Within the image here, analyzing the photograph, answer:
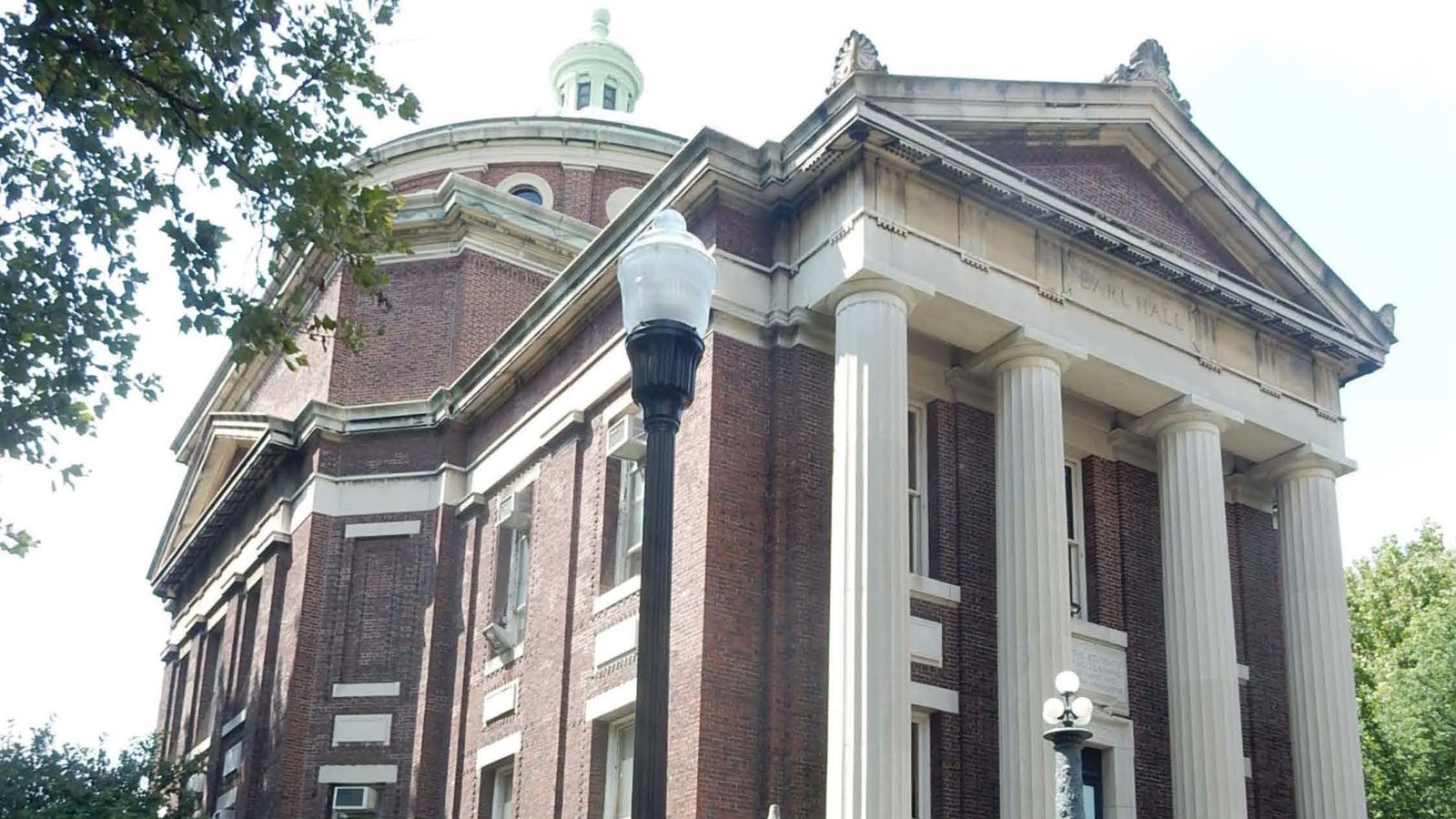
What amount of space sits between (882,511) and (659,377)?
962 cm

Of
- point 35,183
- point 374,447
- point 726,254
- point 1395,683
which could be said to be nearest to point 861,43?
point 726,254

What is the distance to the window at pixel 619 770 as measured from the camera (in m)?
22.2

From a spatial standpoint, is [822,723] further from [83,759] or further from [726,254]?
[83,759]

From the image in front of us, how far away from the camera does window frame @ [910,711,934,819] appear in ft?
69.6

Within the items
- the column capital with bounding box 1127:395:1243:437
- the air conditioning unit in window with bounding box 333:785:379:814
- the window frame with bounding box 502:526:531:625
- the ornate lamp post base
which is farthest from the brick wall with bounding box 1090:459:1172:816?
the air conditioning unit in window with bounding box 333:785:379:814

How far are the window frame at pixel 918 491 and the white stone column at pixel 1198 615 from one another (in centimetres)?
342

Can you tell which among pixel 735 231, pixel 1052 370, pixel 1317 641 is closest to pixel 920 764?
pixel 1052 370

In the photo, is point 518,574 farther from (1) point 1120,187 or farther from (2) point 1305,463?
(2) point 1305,463

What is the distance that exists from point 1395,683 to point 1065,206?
23140 mm

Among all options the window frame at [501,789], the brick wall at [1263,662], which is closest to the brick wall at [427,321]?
the window frame at [501,789]

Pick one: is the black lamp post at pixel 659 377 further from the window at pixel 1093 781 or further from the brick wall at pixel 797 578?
the window at pixel 1093 781

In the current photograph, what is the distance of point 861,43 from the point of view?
2164 cm

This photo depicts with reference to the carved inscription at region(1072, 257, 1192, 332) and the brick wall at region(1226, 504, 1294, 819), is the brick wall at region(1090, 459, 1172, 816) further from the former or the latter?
the carved inscription at region(1072, 257, 1192, 332)

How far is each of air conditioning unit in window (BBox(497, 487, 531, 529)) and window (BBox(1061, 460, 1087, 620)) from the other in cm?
827
